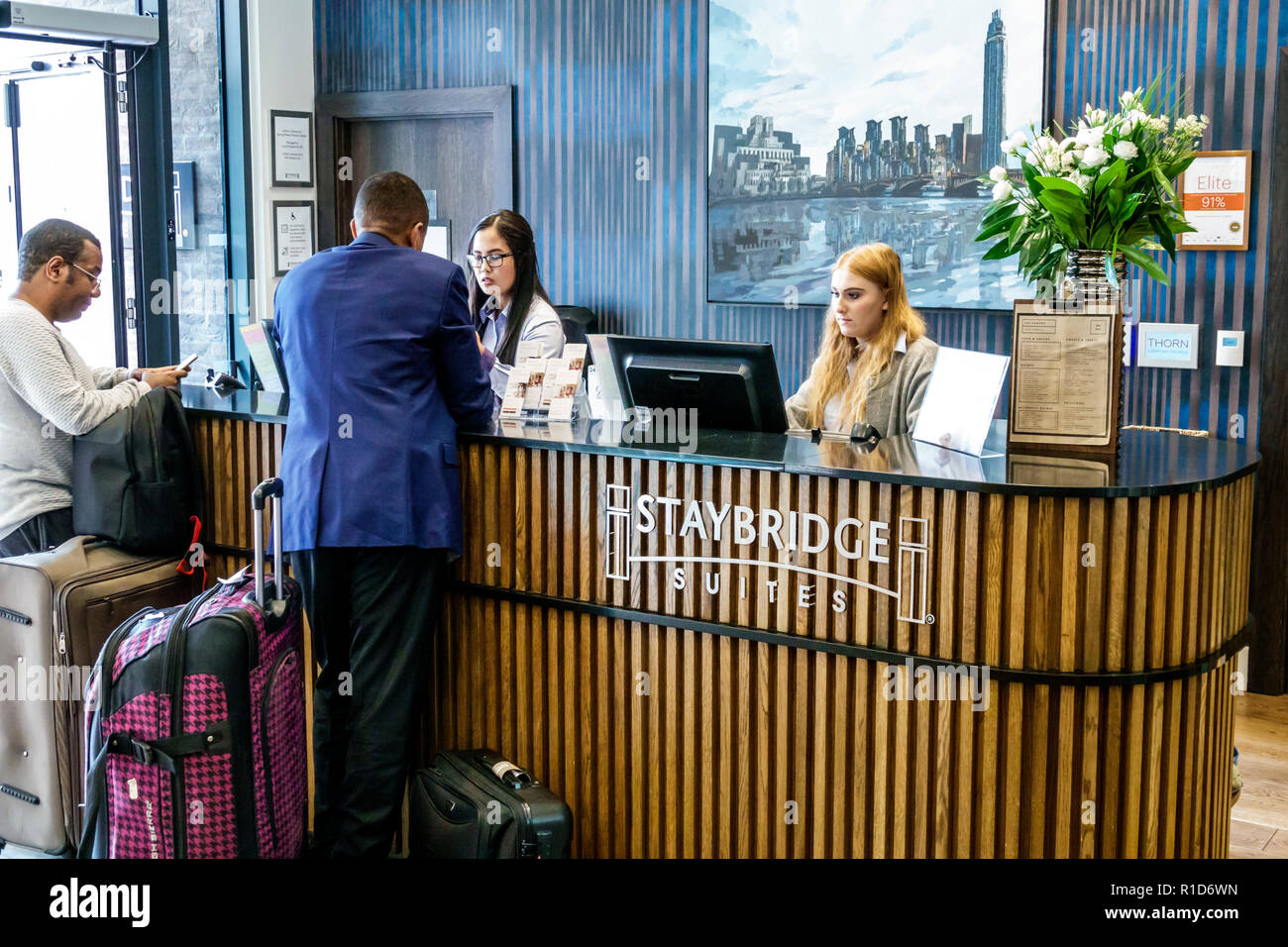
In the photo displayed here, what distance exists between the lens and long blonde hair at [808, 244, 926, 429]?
349 centimetres

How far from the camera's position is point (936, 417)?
2.89 meters

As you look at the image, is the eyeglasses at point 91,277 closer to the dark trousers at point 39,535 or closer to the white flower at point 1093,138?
the dark trousers at point 39,535

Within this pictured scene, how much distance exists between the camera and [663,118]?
18.3ft

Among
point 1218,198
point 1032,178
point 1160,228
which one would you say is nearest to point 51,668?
point 1032,178

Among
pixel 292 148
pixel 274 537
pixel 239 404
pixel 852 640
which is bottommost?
pixel 852 640

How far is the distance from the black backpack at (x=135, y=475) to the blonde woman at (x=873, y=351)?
1.66 metres

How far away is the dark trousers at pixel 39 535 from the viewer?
342 centimetres

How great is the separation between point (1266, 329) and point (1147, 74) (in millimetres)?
981

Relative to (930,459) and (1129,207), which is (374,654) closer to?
(930,459)

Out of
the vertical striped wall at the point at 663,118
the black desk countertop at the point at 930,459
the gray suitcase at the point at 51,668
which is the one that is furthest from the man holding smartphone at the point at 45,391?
the vertical striped wall at the point at 663,118

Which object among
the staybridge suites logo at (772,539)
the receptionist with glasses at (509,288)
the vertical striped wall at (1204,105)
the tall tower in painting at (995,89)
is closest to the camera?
the staybridge suites logo at (772,539)

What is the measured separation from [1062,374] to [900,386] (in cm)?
65

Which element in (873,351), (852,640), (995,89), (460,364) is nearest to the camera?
(852,640)
